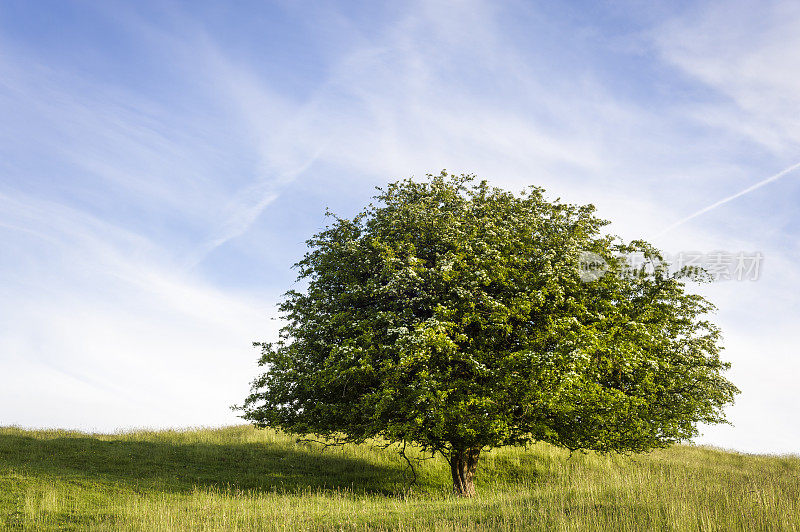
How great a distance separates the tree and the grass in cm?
286

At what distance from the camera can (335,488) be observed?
28.9m

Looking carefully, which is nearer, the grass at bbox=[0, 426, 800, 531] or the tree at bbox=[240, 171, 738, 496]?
the grass at bbox=[0, 426, 800, 531]

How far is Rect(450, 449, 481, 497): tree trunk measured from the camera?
2628 cm

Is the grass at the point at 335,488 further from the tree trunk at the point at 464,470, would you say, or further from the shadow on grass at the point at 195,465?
the tree trunk at the point at 464,470

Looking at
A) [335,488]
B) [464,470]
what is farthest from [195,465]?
[464,470]

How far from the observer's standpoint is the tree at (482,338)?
21859 mm

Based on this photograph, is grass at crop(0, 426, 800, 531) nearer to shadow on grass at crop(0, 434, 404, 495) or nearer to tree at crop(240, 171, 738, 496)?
shadow on grass at crop(0, 434, 404, 495)

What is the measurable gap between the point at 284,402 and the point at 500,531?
13.9 metres

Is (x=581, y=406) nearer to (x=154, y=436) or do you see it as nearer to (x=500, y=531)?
(x=500, y=531)

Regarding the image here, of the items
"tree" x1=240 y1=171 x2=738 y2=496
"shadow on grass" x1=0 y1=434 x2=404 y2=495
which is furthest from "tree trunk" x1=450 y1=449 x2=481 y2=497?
"shadow on grass" x1=0 y1=434 x2=404 y2=495

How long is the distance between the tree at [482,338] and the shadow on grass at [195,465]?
543 cm

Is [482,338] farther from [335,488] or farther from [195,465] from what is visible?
[195,465]

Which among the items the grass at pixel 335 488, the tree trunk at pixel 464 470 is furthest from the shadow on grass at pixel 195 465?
the tree trunk at pixel 464 470

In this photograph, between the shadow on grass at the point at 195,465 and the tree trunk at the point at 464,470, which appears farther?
the shadow on grass at the point at 195,465
